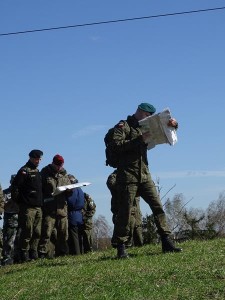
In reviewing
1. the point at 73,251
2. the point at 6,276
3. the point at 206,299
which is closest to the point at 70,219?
the point at 73,251

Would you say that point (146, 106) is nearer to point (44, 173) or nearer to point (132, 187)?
point (132, 187)

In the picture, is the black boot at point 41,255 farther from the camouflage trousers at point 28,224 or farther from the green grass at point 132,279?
the green grass at point 132,279

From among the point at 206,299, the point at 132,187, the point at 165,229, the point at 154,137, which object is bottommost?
the point at 206,299

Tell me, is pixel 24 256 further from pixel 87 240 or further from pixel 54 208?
pixel 87 240

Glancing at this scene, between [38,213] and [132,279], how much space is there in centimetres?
521

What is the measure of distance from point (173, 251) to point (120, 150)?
5.68 ft

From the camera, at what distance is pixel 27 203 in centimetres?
1184

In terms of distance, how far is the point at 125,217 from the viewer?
356 inches

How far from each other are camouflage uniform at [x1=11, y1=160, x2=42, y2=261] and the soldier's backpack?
10.2ft

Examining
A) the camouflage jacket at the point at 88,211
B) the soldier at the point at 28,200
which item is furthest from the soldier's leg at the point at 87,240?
the soldier at the point at 28,200

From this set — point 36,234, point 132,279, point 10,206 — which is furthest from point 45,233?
point 132,279

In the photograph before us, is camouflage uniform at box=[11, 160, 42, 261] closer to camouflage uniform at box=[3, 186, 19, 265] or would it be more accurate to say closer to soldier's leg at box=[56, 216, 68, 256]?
soldier's leg at box=[56, 216, 68, 256]

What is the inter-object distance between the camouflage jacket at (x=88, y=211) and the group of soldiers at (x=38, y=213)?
4.05 feet

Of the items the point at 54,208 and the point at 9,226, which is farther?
the point at 9,226
